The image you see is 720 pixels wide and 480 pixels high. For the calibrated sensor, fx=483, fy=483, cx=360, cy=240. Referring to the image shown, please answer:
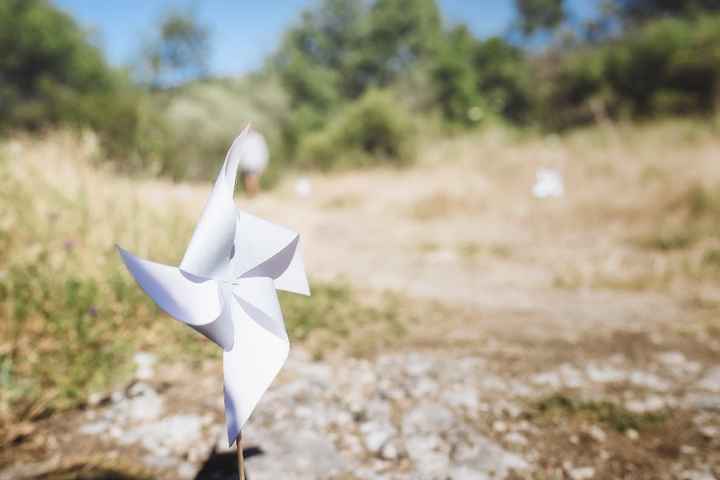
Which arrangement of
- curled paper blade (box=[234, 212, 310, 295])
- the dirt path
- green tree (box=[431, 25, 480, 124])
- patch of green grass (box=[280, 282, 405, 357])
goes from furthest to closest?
green tree (box=[431, 25, 480, 124]) < patch of green grass (box=[280, 282, 405, 357]) < the dirt path < curled paper blade (box=[234, 212, 310, 295])

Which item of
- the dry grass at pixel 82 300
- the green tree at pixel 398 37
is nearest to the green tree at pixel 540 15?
the green tree at pixel 398 37

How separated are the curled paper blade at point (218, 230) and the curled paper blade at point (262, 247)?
0.04 meters

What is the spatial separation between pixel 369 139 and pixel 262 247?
13887mm

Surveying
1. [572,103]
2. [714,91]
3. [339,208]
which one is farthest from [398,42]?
[339,208]

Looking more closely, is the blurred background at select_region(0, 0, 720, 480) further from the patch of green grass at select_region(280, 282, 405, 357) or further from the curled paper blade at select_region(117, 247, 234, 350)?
the curled paper blade at select_region(117, 247, 234, 350)

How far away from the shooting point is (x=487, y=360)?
236 cm

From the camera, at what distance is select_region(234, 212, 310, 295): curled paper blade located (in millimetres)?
1061

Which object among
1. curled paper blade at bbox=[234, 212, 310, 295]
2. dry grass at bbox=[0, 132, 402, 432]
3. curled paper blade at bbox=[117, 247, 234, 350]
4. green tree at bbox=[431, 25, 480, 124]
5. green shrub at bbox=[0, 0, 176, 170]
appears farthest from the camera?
green shrub at bbox=[0, 0, 176, 170]

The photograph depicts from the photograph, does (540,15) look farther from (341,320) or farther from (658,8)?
(341,320)

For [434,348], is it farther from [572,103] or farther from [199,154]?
[572,103]

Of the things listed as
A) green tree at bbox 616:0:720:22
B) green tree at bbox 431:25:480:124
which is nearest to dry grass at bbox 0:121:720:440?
green tree at bbox 431:25:480:124

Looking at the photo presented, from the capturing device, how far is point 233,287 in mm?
1045

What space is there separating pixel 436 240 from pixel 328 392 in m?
4.06

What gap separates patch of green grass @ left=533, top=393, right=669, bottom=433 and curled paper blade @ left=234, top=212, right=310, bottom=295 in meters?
1.28
